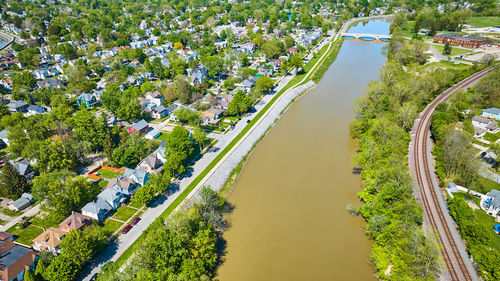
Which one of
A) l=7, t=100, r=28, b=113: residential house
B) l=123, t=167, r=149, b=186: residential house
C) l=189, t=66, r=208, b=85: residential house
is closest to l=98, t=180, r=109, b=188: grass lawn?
l=123, t=167, r=149, b=186: residential house

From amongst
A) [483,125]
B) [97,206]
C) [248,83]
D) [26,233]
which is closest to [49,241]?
[26,233]

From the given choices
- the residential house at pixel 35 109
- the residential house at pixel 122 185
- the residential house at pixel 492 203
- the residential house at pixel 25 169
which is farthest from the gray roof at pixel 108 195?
the residential house at pixel 492 203

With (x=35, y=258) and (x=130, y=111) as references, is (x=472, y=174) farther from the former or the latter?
(x=130, y=111)

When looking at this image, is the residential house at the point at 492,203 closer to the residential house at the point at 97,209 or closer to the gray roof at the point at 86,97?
the residential house at the point at 97,209

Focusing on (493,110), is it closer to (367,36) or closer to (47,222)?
(47,222)

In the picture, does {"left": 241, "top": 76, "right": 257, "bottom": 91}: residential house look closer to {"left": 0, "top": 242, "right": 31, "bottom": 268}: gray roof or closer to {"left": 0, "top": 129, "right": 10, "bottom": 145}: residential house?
{"left": 0, "top": 129, "right": 10, "bottom": 145}: residential house

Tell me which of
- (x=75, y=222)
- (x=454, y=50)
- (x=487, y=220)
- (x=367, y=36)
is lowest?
(x=487, y=220)
